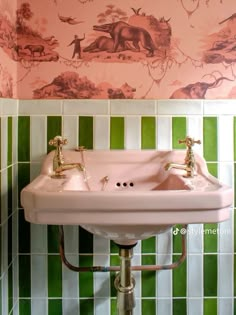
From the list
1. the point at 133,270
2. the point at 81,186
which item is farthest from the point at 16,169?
the point at 133,270

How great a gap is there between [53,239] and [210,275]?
58 centimetres

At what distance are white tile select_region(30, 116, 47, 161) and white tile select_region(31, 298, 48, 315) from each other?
515 millimetres

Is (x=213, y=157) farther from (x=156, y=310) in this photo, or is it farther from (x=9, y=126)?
(x=9, y=126)

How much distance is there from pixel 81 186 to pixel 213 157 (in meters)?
0.50

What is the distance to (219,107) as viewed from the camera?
155 cm

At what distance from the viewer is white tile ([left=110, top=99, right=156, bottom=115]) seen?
60.9 inches

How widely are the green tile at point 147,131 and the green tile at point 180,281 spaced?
0.45 m

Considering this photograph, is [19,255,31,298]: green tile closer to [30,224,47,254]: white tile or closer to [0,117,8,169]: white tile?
[30,224,47,254]: white tile

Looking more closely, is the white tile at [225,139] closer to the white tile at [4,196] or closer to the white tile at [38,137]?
the white tile at [38,137]

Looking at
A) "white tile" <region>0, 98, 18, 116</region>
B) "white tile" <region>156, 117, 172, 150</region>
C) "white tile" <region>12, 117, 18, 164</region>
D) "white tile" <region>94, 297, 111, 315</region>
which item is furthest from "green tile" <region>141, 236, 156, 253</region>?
"white tile" <region>0, 98, 18, 116</region>

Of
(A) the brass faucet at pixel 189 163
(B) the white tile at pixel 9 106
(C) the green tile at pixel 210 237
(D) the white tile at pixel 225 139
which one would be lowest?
(C) the green tile at pixel 210 237

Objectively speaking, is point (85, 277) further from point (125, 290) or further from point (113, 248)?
point (125, 290)

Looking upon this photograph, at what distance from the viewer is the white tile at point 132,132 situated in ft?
5.08

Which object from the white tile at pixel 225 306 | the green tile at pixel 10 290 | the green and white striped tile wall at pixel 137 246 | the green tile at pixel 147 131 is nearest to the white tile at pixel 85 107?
the green and white striped tile wall at pixel 137 246
